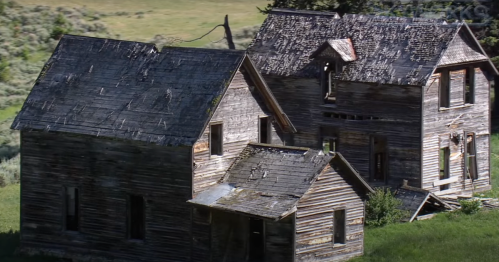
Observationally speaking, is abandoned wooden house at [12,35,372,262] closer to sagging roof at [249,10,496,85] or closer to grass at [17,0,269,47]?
sagging roof at [249,10,496,85]

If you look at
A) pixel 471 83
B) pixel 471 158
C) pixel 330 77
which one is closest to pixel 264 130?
pixel 330 77

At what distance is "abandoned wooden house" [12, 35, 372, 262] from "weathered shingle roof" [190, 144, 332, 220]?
4cm

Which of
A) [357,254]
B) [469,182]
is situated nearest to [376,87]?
[469,182]

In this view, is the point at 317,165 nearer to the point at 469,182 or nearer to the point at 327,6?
the point at 469,182

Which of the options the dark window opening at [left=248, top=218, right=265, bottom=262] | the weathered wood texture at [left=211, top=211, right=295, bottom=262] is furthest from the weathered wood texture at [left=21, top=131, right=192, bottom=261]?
the dark window opening at [left=248, top=218, right=265, bottom=262]

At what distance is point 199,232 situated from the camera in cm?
3175

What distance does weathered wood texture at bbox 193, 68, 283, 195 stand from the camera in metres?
31.8

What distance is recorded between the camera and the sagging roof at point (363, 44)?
3956 cm

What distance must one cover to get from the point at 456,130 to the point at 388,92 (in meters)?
3.31

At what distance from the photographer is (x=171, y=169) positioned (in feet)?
104

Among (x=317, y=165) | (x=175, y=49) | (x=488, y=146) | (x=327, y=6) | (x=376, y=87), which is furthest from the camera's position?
(x=327, y=6)

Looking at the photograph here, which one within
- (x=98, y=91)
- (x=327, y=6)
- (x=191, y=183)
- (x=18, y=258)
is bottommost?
(x=18, y=258)

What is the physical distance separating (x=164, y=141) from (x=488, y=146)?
16.0 metres

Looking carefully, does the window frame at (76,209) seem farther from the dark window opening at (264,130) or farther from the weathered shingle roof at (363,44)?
the weathered shingle roof at (363,44)
